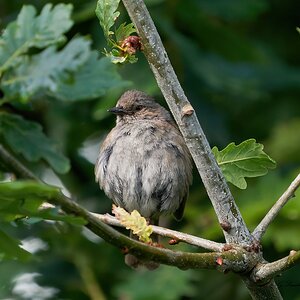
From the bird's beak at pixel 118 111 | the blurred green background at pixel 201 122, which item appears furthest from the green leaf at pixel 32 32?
the blurred green background at pixel 201 122

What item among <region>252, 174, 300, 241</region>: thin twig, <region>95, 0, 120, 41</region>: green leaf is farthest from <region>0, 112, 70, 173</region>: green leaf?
<region>252, 174, 300, 241</region>: thin twig

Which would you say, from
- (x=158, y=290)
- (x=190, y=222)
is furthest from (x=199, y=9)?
(x=158, y=290)

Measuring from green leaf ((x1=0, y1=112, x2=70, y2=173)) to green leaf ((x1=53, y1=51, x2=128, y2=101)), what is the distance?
0.15 m

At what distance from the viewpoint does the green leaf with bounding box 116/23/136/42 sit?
132 inches

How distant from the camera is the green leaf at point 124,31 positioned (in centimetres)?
336

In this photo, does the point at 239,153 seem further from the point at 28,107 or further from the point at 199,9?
the point at 199,9

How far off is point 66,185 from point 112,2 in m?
4.12

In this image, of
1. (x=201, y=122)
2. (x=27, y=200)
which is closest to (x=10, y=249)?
(x=27, y=200)

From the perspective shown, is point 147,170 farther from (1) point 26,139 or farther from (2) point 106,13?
(1) point 26,139

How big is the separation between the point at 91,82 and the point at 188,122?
1051mm

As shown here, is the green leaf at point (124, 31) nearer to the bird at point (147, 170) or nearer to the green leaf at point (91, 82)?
the green leaf at point (91, 82)

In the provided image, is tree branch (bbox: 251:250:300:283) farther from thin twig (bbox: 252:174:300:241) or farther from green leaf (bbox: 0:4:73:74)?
green leaf (bbox: 0:4:73:74)

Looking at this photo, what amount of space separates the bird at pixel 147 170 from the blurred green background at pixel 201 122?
2.36 ft

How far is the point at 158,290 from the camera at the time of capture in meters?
5.98
